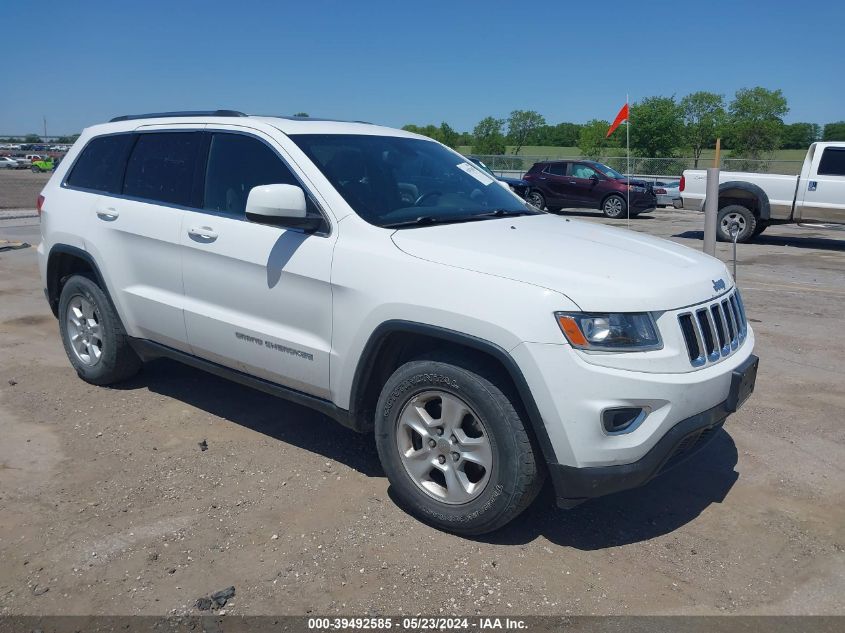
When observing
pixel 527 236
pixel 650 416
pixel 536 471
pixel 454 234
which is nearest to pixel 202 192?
pixel 454 234

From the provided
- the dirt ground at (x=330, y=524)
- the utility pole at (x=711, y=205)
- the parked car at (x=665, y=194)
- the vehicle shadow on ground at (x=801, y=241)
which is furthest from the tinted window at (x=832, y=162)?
the dirt ground at (x=330, y=524)

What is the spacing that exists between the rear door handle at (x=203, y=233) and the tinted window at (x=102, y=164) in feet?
3.38

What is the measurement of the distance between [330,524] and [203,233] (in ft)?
5.94

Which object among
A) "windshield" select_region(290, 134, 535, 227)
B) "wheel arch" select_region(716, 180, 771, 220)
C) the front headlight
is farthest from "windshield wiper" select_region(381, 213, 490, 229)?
"wheel arch" select_region(716, 180, 771, 220)

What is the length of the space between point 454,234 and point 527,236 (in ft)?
1.27

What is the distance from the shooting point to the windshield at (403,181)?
3961 mm

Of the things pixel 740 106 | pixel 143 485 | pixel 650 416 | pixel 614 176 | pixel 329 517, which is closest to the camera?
pixel 650 416

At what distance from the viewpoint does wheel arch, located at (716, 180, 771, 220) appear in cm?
1487

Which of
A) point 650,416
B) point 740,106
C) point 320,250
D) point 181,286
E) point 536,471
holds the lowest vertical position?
point 536,471

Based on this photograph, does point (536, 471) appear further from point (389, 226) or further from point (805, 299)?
point (805, 299)

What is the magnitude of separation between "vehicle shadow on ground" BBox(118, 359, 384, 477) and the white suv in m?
0.50

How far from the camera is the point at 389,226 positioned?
3.76 meters

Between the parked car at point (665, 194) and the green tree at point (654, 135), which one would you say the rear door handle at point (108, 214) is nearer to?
the parked car at point (665, 194)

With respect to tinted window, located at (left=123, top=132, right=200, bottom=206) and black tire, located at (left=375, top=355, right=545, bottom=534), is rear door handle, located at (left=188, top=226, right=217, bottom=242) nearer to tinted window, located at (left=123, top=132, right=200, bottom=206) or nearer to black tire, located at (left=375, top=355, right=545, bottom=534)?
tinted window, located at (left=123, top=132, right=200, bottom=206)
